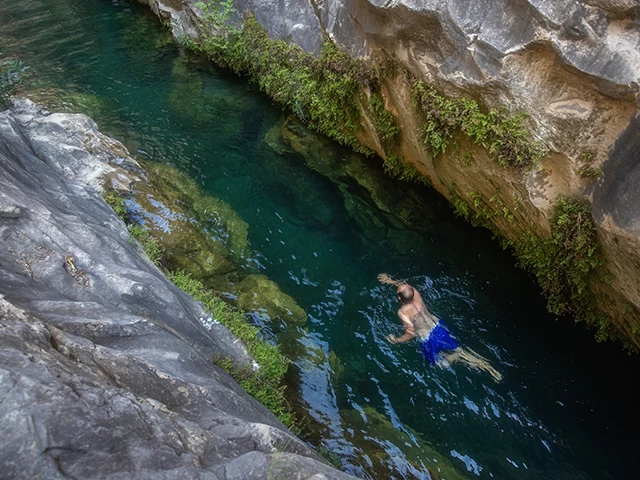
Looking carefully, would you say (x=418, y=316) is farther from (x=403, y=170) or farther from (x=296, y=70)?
(x=296, y=70)

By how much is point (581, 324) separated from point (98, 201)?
754cm

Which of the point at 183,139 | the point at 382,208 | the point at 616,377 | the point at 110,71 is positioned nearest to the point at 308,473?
the point at 616,377

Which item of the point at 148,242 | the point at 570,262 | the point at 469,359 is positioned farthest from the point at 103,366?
the point at 570,262

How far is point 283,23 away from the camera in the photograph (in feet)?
39.5

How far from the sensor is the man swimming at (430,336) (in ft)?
22.7

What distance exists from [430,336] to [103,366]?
464 centimetres

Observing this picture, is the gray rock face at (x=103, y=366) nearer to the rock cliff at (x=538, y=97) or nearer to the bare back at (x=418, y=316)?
the bare back at (x=418, y=316)

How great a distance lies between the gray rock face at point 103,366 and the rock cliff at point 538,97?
14.7 ft

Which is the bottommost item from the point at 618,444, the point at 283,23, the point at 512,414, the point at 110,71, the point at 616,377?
the point at 110,71

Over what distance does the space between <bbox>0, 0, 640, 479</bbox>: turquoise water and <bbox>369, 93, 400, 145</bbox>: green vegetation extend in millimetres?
1187

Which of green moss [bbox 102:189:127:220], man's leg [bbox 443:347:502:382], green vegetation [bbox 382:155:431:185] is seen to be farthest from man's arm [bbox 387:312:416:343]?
green moss [bbox 102:189:127:220]

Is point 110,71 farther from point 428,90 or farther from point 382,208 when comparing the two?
point 428,90

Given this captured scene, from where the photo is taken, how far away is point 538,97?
6.34m

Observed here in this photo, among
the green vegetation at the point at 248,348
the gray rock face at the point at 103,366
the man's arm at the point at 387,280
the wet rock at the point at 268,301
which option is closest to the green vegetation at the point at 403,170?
the man's arm at the point at 387,280
